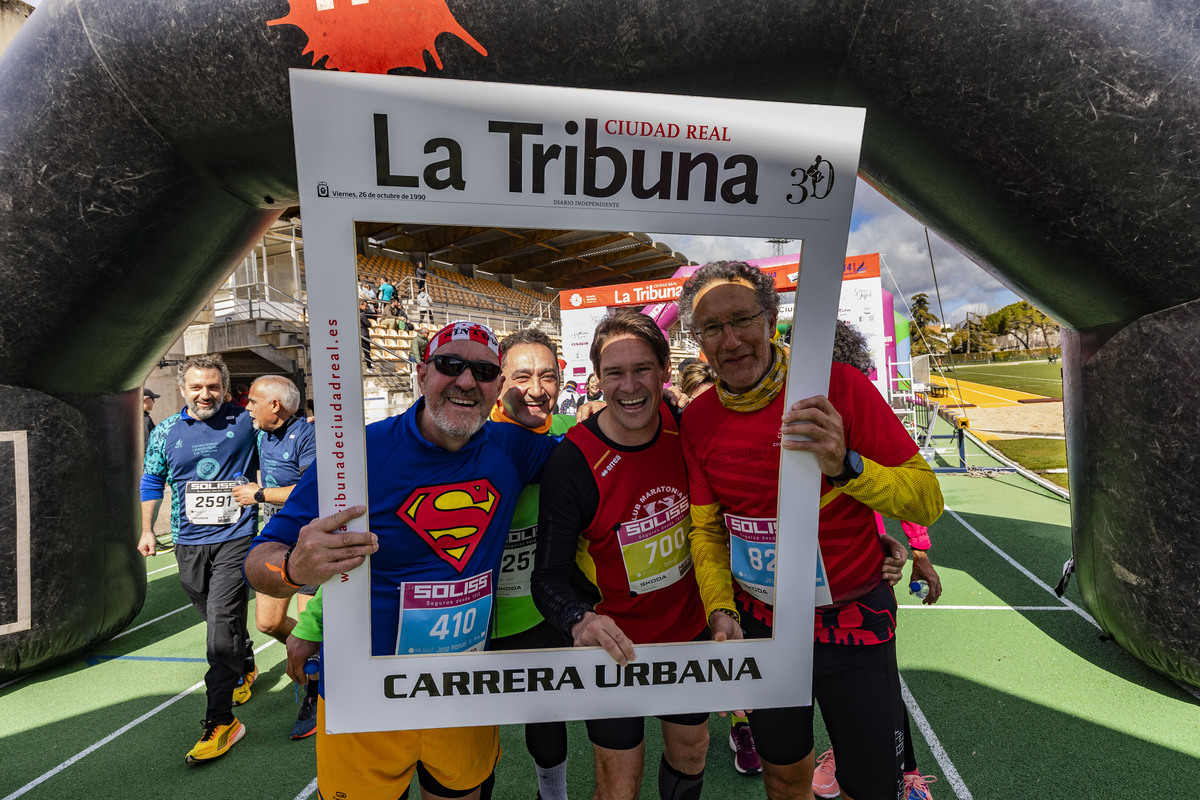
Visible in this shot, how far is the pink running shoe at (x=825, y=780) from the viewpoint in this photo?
2.53 m

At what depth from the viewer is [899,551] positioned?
74.2 inches

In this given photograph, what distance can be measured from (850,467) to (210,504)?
368 centimetres

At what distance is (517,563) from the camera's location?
201cm

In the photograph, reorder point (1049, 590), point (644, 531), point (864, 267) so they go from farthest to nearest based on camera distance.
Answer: point (864, 267), point (1049, 590), point (644, 531)

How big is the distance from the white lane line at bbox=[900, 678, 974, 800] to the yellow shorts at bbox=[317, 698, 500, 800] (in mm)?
1837

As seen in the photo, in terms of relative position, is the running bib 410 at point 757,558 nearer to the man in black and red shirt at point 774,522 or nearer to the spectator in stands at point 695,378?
the man in black and red shirt at point 774,522

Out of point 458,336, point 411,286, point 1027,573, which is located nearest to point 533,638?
point 458,336

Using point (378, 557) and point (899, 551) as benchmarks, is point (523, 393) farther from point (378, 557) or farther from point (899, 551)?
point (899, 551)

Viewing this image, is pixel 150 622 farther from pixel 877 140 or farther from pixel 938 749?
pixel 877 140

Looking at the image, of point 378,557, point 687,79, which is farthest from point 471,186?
point 687,79

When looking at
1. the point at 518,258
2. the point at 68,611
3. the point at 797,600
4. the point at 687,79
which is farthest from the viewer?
the point at 518,258

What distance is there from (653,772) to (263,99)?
3.65 m

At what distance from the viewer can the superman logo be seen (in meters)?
1.64

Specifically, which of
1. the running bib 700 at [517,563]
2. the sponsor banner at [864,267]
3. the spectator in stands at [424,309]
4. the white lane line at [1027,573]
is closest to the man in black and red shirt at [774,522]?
the running bib 700 at [517,563]
